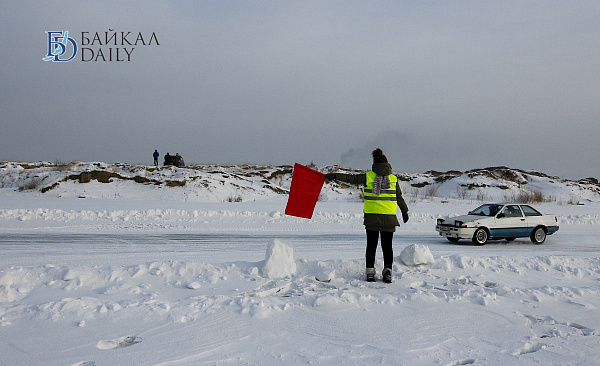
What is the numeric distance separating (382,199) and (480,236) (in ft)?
27.1

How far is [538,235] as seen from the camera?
13.0 meters

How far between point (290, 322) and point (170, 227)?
11731 mm

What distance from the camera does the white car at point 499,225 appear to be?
12477 mm

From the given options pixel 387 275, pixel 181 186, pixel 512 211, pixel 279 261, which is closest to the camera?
pixel 387 275

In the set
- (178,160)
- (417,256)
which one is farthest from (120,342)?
(178,160)

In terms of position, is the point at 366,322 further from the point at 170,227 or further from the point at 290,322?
the point at 170,227

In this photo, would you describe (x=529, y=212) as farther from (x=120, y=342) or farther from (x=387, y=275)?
(x=120, y=342)

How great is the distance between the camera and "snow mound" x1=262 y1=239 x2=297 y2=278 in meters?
6.30

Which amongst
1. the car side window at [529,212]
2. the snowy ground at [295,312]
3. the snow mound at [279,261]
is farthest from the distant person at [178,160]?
the snow mound at [279,261]

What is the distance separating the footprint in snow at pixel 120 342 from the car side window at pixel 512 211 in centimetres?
1254

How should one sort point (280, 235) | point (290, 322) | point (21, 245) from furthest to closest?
1. point (280, 235)
2. point (21, 245)
3. point (290, 322)

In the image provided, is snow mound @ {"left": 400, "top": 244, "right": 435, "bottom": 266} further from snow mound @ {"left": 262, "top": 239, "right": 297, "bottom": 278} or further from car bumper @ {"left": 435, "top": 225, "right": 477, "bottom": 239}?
car bumper @ {"left": 435, "top": 225, "right": 477, "bottom": 239}


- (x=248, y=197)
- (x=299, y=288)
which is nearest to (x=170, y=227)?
(x=299, y=288)

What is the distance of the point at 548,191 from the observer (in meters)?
41.6
